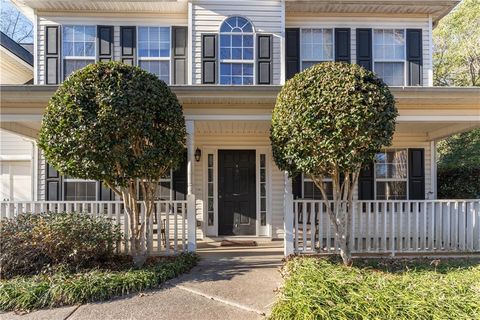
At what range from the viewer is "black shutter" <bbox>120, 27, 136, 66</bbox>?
7818mm

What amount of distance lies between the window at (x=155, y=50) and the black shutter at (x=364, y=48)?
4806 mm

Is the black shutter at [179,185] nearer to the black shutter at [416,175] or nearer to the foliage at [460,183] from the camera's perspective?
the black shutter at [416,175]

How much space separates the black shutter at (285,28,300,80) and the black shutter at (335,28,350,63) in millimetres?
977

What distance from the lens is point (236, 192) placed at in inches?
316

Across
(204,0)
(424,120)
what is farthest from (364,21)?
(204,0)

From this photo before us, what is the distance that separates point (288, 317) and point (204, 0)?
23.3 ft

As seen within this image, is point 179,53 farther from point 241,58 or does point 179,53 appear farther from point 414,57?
point 414,57

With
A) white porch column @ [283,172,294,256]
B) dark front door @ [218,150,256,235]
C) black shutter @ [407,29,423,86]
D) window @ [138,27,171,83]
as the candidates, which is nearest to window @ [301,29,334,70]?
black shutter @ [407,29,423,86]

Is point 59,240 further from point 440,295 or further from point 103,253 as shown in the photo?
point 440,295

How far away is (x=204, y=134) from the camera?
7.92 metres

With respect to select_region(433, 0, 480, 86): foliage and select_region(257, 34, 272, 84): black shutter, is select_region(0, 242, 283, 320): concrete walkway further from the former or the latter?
select_region(433, 0, 480, 86): foliage

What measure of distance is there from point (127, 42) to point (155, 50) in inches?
27.8

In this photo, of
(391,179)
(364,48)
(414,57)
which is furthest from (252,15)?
(391,179)

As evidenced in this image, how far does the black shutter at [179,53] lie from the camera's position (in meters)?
7.78
